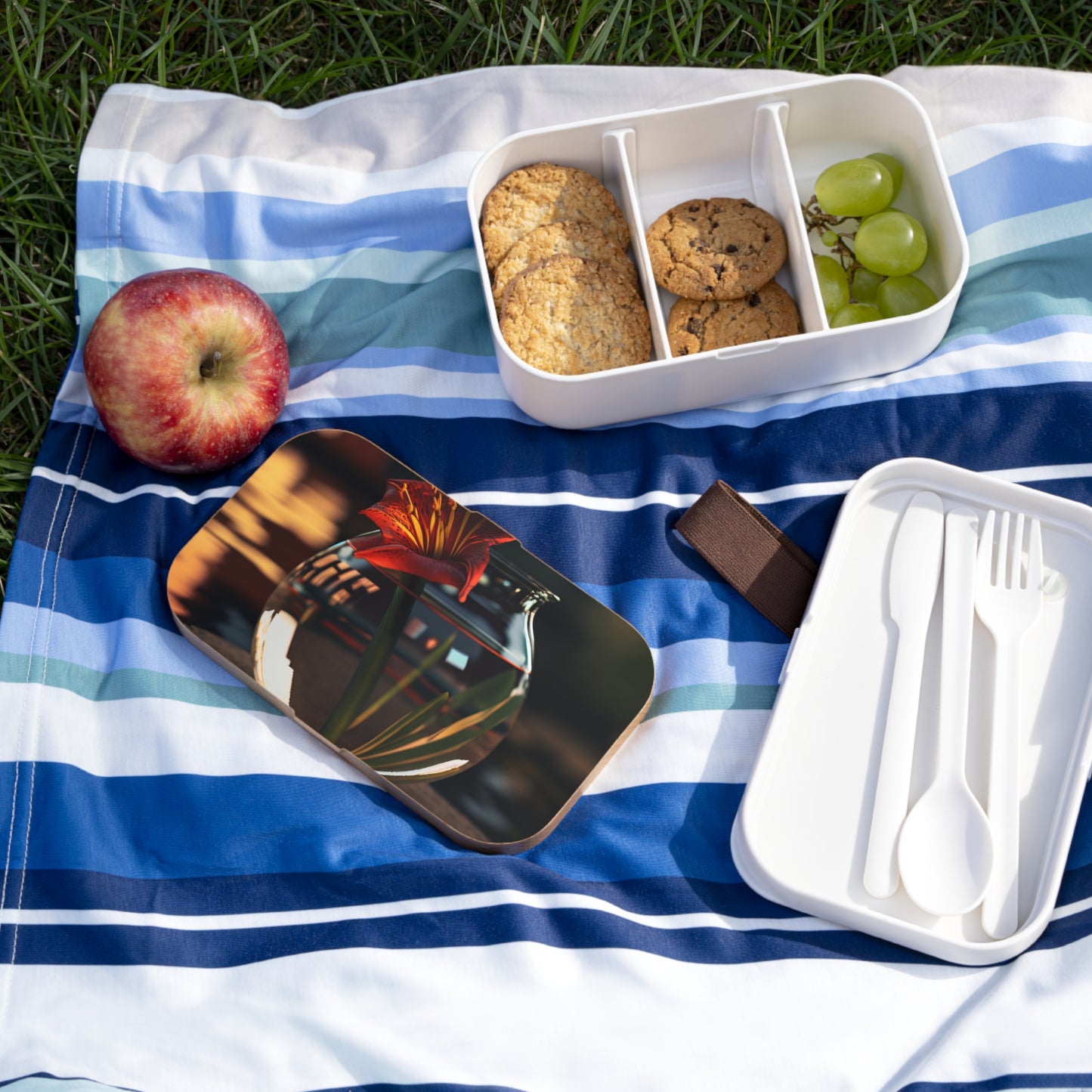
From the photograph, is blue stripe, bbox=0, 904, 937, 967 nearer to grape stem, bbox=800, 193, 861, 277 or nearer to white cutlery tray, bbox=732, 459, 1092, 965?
white cutlery tray, bbox=732, 459, 1092, 965

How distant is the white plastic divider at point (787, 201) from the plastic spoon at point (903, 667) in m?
0.19

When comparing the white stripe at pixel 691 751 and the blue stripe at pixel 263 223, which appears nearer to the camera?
the white stripe at pixel 691 751

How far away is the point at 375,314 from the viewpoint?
106 cm

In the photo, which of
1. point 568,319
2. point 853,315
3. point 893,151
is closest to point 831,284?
point 853,315

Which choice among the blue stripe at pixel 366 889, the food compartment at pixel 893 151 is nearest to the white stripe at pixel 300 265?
the food compartment at pixel 893 151

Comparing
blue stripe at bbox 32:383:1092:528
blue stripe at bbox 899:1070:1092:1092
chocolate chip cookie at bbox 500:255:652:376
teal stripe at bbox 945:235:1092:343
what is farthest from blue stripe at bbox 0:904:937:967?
teal stripe at bbox 945:235:1092:343

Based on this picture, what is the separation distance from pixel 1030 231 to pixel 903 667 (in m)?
0.45

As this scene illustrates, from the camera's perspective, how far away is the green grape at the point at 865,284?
1.02 meters

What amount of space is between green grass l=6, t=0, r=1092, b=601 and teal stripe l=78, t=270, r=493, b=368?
21 cm

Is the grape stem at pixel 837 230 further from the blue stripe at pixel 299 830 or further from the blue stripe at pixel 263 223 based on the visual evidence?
the blue stripe at pixel 299 830

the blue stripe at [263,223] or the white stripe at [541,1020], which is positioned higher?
the blue stripe at [263,223]

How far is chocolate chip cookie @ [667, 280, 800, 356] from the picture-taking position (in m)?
0.97

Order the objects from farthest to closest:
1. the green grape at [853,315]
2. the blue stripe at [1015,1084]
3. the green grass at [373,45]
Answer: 1. the green grass at [373,45]
2. the green grape at [853,315]
3. the blue stripe at [1015,1084]

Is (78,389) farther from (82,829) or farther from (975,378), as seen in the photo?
(975,378)
